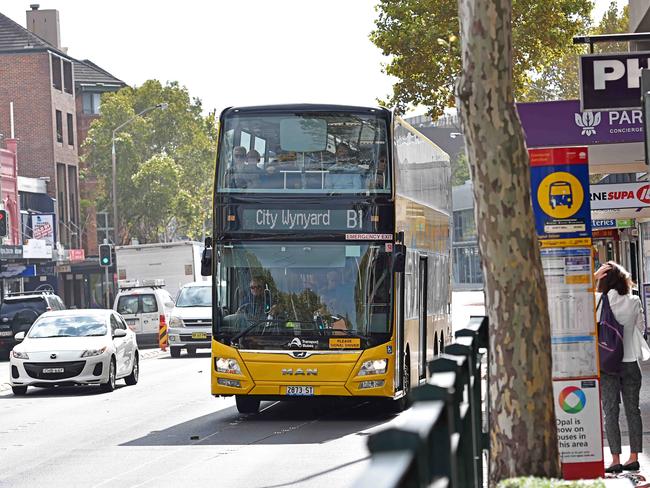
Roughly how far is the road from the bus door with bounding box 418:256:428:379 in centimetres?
109

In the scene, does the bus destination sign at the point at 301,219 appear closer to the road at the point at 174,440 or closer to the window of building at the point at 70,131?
the road at the point at 174,440

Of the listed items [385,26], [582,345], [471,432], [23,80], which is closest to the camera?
[471,432]

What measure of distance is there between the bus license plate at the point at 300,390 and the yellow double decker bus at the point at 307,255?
0.04ft

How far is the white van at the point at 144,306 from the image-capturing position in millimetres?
44688

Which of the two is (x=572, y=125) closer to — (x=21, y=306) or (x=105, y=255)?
(x=21, y=306)

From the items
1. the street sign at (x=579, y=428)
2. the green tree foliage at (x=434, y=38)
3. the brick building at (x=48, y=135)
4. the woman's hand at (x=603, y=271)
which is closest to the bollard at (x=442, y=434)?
the street sign at (x=579, y=428)

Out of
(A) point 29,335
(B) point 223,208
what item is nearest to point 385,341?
(B) point 223,208

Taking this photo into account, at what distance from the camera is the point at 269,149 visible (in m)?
19.4

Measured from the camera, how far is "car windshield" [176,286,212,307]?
133 feet

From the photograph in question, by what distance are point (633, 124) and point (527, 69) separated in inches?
758

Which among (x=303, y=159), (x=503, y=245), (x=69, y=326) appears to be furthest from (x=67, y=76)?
(x=503, y=245)

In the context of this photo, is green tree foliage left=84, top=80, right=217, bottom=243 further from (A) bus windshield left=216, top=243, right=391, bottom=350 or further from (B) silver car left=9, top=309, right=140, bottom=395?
(A) bus windshield left=216, top=243, right=391, bottom=350

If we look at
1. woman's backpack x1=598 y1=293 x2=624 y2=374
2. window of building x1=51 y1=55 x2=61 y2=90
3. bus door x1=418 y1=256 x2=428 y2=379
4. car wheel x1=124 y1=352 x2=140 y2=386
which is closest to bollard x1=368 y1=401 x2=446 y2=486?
woman's backpack x1=598 y1=293 x2=624 y2=374

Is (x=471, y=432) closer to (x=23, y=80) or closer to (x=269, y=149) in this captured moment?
(x=269, y=149)
